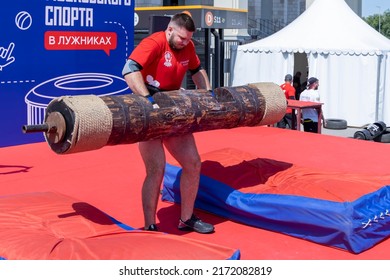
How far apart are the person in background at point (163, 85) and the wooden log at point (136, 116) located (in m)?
0.12

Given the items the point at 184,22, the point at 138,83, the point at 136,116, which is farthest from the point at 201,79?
the point at 136,116

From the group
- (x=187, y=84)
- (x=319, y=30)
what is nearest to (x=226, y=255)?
(x=319, y=30)

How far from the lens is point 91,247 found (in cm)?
318

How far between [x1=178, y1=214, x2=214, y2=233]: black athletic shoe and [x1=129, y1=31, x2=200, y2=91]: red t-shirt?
0.93 metres

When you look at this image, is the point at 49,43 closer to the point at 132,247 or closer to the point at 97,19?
the point at 97,19

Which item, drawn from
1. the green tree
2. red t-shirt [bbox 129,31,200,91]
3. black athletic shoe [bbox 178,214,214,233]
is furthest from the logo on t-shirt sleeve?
the green tree

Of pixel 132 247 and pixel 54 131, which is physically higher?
pixel 54 131

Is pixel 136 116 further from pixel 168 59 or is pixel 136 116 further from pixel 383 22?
pixel 383 22

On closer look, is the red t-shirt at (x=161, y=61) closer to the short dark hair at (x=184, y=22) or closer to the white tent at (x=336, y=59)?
the short dark hair at (x=184, y=22)

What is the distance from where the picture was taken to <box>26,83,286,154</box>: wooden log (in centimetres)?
355

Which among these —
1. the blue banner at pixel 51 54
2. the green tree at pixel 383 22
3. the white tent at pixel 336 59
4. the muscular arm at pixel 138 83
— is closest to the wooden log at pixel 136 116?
the muscular arm at pixel 138 83

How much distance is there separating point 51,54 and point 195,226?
412 centimetres

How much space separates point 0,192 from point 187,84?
44.4 ft

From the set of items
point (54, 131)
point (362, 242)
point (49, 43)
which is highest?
point (49, 43)
